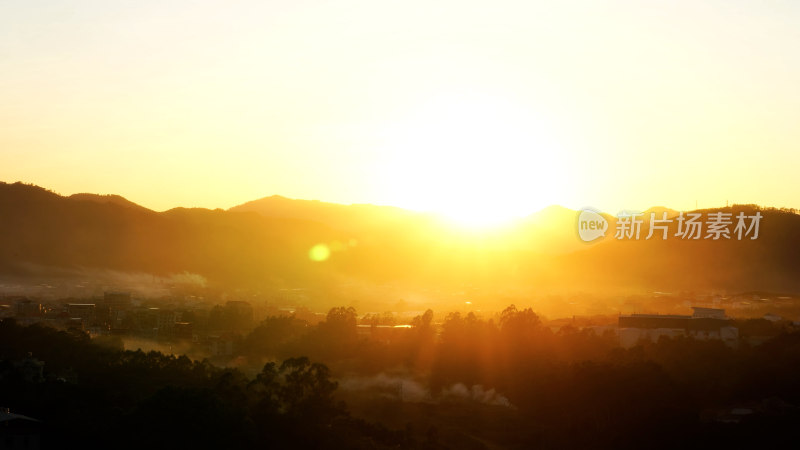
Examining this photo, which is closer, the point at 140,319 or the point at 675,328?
the point at 675,328

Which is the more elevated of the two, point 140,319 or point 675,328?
point 675,328

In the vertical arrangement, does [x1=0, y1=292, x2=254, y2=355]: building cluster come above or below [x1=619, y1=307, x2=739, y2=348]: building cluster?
below

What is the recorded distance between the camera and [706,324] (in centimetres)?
7444

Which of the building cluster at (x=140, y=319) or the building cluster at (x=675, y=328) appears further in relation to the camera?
the building cluster at (x=140, y=319)

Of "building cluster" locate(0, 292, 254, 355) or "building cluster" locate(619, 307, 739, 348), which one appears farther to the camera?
"building cluster" locate(0, 292, 254, 355)

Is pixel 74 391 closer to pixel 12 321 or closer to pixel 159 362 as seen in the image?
pixel 159 362

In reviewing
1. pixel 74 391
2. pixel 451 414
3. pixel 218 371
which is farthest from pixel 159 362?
pixel 451 414

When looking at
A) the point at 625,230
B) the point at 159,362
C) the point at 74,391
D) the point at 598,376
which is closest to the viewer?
the point at 74,391

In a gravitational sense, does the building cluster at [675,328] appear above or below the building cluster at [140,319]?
above

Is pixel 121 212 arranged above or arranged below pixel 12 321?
above

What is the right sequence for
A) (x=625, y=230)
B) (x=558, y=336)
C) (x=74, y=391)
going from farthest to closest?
(x=625, y=230) → (x=558, y=336) → (x=74, y=391)

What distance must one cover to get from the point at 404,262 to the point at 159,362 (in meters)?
122

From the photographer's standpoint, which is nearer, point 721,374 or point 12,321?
point 721,374

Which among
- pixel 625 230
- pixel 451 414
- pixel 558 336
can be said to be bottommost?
pixel 451 414
